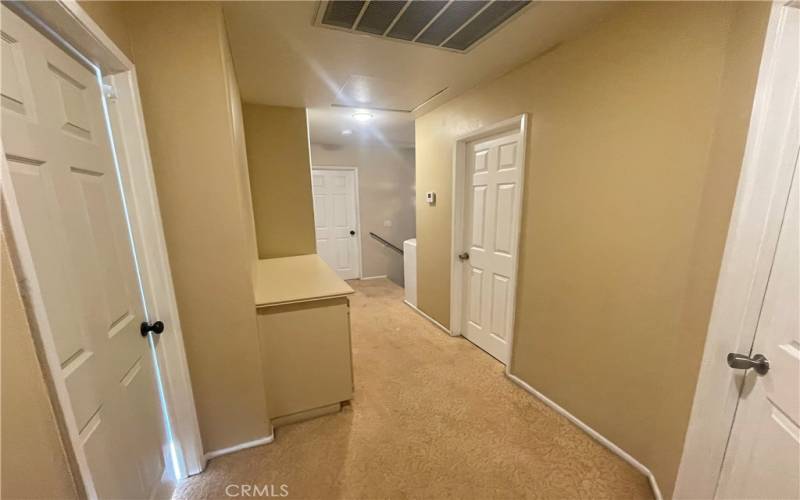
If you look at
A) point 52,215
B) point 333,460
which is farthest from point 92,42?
point 333,460

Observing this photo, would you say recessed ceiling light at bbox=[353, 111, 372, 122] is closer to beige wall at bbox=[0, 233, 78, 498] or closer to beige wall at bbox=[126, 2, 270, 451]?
beige wall at bbox=[126, 2, 270, 451]

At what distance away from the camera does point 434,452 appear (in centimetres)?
160

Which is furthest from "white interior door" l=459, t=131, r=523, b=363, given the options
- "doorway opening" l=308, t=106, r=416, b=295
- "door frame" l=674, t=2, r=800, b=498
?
"doorway opening" l=308, t=106, r=416, b=295

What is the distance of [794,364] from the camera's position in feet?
2.62

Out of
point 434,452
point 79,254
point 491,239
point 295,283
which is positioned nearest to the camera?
point 79,254

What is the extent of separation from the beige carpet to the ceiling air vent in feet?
7.38

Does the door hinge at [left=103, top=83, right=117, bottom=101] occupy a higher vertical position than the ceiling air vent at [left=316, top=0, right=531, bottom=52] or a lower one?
lower

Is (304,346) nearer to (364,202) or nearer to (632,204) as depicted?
(632,204)

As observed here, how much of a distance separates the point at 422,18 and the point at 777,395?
1.92 meters

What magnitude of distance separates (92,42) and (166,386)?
1.37 meters

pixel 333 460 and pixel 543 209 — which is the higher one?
pixel 543 209

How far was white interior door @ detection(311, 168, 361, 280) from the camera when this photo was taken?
462cm

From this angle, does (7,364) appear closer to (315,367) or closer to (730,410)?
(315,367)

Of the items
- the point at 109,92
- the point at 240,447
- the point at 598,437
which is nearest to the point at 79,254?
the point at 109,92
